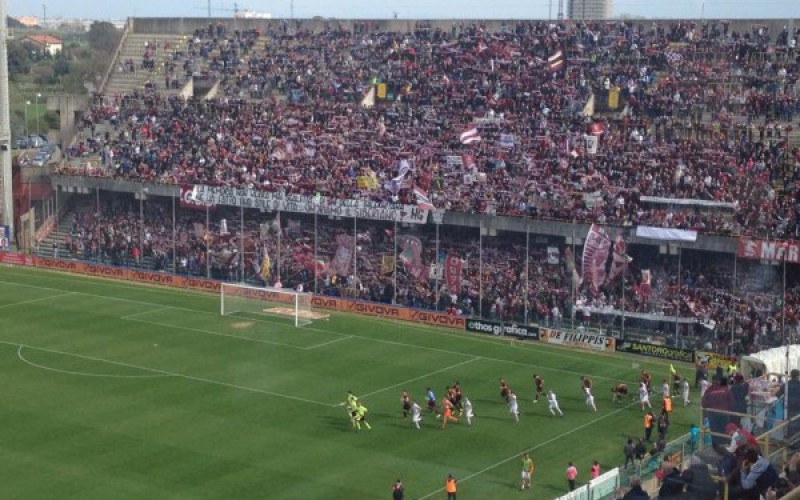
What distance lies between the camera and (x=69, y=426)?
4316 centimetres

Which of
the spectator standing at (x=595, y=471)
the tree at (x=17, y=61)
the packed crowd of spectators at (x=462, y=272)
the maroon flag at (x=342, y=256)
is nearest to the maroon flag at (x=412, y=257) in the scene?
the packed crowd of spectators at (x=462, y=272)

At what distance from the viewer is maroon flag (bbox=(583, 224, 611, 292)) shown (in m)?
56.6

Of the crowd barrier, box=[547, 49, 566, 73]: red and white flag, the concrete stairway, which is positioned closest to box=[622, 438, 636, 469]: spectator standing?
the crowd barrier

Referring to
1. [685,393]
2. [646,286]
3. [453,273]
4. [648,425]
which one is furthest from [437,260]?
[648,425]

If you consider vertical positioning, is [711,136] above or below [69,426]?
above

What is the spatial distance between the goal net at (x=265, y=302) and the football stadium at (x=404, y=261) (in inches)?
8.2

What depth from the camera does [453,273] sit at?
61500 millimetres

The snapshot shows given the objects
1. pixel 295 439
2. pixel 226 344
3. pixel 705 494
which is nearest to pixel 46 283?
pixel 226 344

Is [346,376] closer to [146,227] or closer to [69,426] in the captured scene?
[69,426]

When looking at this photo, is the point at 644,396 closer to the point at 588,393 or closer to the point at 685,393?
the point at 685,393

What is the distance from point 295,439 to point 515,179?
26.6m

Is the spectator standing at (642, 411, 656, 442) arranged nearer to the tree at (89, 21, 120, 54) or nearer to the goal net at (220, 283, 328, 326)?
the goal net at (220, 283, 328, 326)

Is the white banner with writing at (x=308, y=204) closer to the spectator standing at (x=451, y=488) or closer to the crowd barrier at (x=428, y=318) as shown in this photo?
the crowd barrier at (x=428, y=318)

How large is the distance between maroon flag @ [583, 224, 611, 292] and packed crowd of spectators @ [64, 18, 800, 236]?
2.40 m
